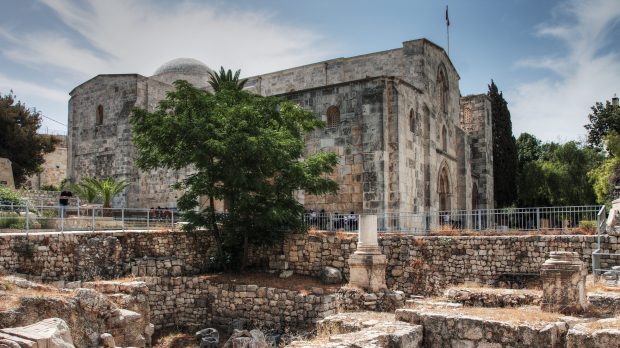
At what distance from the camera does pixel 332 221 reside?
19547 mm

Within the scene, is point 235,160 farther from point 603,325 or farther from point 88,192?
point 603,325

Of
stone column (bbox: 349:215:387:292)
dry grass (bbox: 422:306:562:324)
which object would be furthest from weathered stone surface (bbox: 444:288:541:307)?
stone column (bbox: 349:215:387:292)

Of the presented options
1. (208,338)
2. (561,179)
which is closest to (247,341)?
(208,338)

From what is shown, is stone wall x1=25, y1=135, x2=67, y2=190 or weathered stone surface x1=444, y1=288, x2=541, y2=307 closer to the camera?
weathered stone surface x1=444, y1=288, x2=541, y2=307

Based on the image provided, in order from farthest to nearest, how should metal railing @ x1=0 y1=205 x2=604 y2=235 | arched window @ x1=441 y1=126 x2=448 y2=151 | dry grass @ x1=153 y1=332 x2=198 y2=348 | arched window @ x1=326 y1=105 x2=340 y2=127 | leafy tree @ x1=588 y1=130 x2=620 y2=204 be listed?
arched window @ x1=441 y1=126 x2=448 y2=151, leafy tree @ x1=588 y1=130 x2=620 y2=204, arched window @ x1=326 y1=105 x2=340 y2=127, metal railing @ x1=0 y1=205 x2=604 y2=235, dry grass @ x1=153 y1=332 x2=198 y2=348

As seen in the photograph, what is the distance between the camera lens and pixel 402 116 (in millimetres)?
21531

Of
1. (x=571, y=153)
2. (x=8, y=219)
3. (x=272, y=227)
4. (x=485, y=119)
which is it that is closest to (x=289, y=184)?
(x=272, y=227)

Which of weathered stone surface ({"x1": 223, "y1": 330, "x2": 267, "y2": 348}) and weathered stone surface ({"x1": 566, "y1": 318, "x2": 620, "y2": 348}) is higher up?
weathered stone surface ({"x1": 566, "y1": 318, "x2": 620, "y2": 348})

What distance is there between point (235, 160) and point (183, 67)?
2071cm

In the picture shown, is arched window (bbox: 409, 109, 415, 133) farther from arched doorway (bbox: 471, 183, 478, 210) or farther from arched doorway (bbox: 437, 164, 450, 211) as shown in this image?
arched doorway (bbox: 471, 183, 478, 210)

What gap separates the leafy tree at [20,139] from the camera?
3116 cm

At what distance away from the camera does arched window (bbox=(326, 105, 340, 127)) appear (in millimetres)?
22372

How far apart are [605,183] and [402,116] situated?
13810 millimetres

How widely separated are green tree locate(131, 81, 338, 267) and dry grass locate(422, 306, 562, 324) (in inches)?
325
